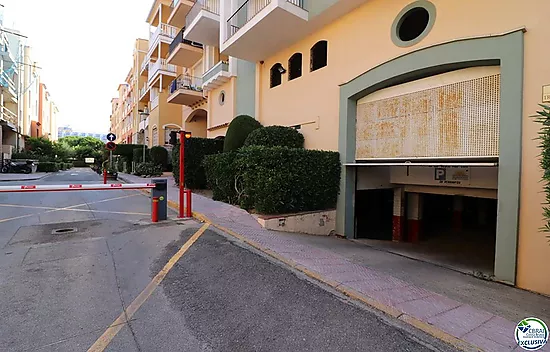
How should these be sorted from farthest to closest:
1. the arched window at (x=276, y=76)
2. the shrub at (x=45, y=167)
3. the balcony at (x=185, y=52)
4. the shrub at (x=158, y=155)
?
the shrub at (x=45, y=167) → the shrub at (x=158, y=155) → the balcony at (x=185, y=52) → the arched window at (x=276, y=76)

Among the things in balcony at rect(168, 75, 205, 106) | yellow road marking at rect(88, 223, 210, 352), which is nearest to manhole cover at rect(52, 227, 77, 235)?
yellow road marking at rect(88, 223, 210, 352)

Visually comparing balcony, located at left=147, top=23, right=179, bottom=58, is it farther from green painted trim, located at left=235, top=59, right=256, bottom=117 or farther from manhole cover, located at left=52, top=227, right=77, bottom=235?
manhole cover, located at left=52, top=227, right=77, bottom=235

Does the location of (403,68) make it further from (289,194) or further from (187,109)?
(187,109)

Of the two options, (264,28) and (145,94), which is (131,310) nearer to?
(264,28)

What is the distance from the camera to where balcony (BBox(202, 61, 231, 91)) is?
14898 millimetres

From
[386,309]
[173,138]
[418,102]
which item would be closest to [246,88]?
[173,138]

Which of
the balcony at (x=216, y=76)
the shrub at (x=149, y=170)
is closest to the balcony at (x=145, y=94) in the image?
the shrub at (x=149, y=170)

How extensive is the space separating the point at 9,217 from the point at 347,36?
10867 mm

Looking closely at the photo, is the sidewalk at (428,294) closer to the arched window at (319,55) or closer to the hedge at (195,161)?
the arched window at (319,55)

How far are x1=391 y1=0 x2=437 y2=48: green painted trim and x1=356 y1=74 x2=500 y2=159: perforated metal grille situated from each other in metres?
1.28

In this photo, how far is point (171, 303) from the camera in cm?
355

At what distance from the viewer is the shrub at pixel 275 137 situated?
32.3 feet

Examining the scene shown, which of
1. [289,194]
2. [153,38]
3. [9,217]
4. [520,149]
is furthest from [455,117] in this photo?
[153,38]

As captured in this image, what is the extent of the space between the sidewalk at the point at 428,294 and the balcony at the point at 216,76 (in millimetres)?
10082
